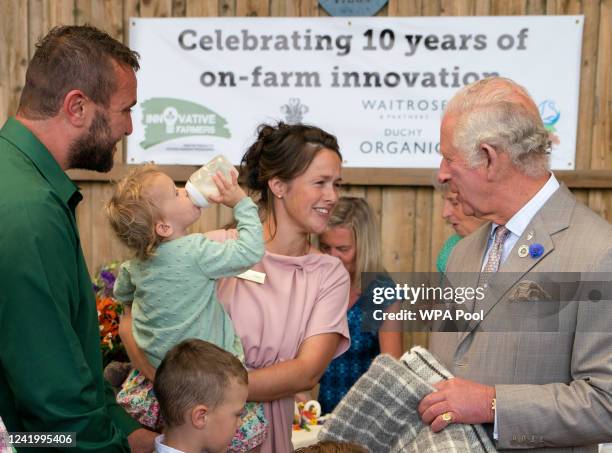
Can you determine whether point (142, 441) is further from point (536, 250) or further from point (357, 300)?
point (357, 300)

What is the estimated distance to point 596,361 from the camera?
1899 millimetres

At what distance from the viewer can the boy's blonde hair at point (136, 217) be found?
239cm

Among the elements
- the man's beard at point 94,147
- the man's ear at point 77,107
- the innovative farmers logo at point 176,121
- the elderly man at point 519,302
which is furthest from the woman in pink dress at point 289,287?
the innovative farmers logo at point 176,121

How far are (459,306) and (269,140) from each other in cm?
101

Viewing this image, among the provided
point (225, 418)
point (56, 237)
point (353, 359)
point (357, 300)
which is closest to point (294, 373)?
point (225, 418)

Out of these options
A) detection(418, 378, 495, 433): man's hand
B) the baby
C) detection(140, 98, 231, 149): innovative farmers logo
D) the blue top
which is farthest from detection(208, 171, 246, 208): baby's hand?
detection(140, 98, 231, 149): innovative farmers logo

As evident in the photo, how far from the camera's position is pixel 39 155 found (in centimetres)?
184

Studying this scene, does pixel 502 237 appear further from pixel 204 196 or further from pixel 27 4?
→ pixel 27 4

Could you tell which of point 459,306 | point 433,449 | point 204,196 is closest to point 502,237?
point 459,306

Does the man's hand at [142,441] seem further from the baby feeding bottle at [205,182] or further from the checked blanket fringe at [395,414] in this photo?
the baby feeding bottle at [205,182]

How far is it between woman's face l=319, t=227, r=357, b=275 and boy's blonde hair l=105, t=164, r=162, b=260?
186 cm

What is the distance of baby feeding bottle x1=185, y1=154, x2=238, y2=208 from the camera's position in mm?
2490

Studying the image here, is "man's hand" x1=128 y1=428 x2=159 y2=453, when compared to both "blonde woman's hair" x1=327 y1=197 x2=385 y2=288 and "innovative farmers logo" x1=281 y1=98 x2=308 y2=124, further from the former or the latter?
"innovative farmers logo" x1=281 y1=98 x2=308 y2=124

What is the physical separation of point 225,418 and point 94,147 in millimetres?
806
